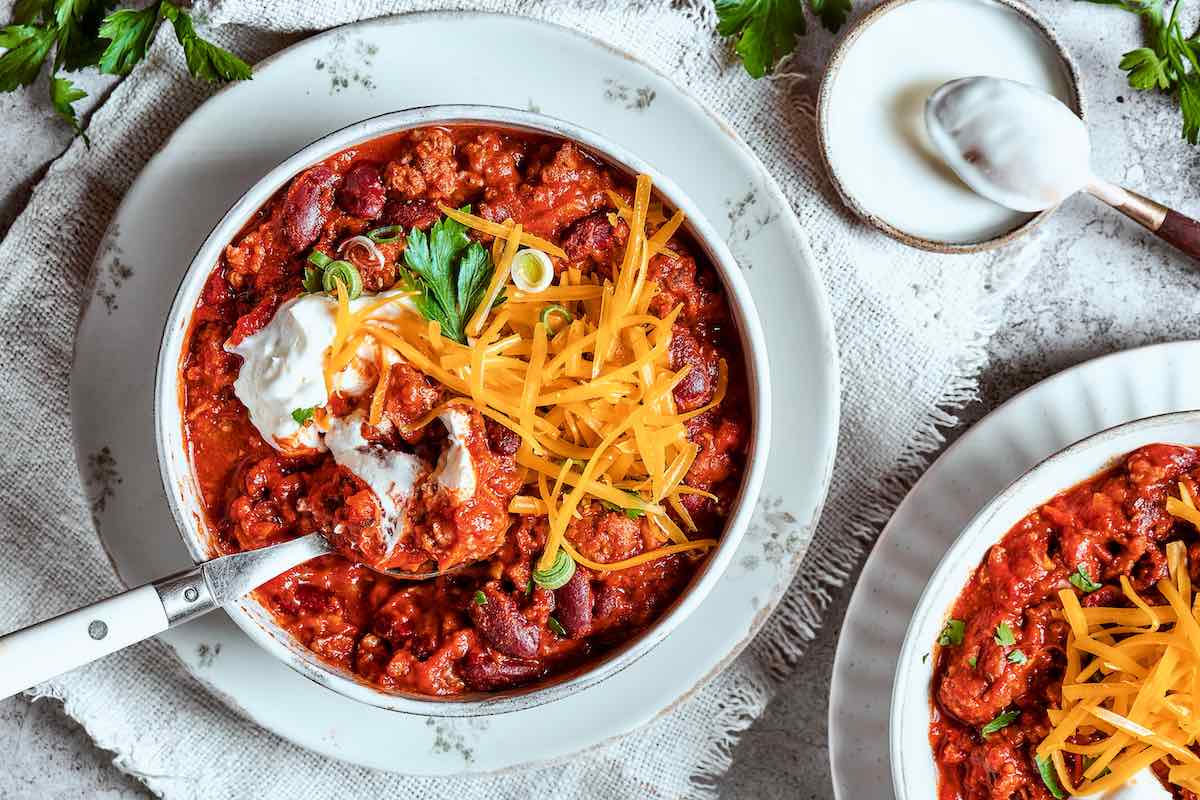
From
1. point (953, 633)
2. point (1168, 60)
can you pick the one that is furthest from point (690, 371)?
point (1168, 60)

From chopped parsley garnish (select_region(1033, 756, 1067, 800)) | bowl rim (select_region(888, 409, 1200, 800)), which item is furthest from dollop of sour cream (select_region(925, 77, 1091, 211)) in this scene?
chopped parsley garnish (select_region(1033, 756, 1067, 800))

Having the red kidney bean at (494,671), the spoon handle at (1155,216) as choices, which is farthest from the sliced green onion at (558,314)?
the spoon handle at (1155,216)

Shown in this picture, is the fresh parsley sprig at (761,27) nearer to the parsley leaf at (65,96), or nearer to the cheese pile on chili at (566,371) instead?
the cheese pile on chili at (566,371)

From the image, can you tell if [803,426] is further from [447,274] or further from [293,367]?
[293,367]

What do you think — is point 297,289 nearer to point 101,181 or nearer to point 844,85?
point 101,181

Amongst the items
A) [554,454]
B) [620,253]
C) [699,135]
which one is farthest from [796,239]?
[554,454]
